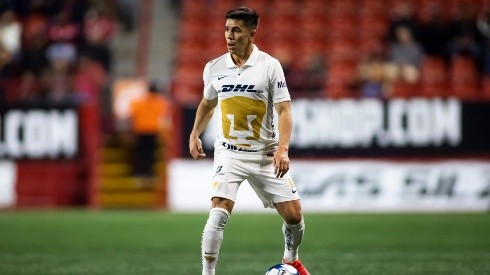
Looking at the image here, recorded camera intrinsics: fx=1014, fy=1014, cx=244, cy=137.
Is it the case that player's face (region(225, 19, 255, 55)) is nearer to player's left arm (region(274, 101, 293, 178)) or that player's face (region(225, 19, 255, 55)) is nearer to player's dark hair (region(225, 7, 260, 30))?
player's dark hair (region(225, 7, 260, 30))

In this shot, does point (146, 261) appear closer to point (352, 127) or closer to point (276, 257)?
point (276, 257)

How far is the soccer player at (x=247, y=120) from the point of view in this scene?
7570mm

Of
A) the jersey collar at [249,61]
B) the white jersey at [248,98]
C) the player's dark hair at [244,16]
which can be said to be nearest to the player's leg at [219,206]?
the white jersey at [248,98]

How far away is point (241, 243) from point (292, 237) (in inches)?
155

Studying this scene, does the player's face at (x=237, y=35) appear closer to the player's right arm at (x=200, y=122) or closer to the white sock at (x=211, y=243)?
the player's right arm at (x=200, y=122)

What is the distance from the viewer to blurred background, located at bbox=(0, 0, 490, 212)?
659 inches

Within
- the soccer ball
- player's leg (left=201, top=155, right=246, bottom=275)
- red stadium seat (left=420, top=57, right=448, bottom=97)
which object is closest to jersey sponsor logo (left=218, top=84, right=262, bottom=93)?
player's leg (left=201, top=155, right=246, bottom=275)

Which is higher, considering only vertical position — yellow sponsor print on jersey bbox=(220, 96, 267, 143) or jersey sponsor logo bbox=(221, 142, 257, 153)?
yellow sponsor print on jersey bbox=(220, 96, 267, 143)

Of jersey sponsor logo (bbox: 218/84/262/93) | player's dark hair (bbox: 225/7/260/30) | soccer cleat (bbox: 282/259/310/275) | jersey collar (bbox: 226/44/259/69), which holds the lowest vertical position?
soccer cleat (bbox: 282/259/310/275)

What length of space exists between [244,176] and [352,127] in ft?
31.0

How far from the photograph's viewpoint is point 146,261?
32.9 feet

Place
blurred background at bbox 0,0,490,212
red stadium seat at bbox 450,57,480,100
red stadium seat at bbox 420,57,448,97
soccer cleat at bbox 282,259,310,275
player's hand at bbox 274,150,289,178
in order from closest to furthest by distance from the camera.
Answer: player's hand at bbox 274,150,289,178, soccer cleat at bbox 282,259,310,275, blurred background at bbox 0,0,490,212, red stadium seat at bbox 450,57,480,100, red stadium seat at bbox 420,57,448,97

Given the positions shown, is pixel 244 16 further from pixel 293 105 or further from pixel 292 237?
pixel 293 105

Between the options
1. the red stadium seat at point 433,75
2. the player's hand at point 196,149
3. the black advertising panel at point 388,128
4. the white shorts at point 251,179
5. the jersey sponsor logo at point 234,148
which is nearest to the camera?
the white shorts at point 251,179
